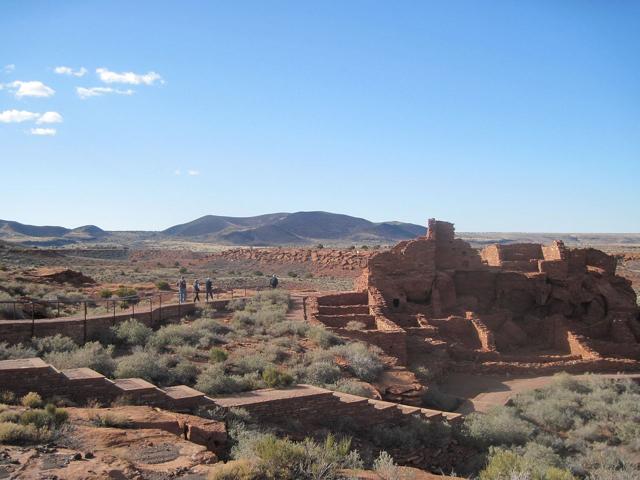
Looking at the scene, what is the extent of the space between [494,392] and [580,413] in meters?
2.03

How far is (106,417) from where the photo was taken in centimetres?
679

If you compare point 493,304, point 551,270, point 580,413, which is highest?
point 551,270

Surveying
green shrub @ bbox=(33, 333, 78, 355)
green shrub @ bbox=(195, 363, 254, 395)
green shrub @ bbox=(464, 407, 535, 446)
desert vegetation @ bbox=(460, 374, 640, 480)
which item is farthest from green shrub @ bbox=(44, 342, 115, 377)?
green shrub @ bbox=(464, 407, 535, 446)

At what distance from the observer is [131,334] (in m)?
13.2

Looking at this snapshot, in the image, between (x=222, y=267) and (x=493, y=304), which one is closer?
(x=493, y=304)

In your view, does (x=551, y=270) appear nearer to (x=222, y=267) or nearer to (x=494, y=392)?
(x=494, y=392)

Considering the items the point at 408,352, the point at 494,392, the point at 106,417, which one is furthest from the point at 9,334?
the point at 494,392

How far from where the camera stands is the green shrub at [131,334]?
43.2 feet

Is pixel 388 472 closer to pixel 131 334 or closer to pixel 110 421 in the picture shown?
pixel 110 421

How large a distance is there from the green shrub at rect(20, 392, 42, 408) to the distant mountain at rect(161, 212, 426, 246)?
353 ft

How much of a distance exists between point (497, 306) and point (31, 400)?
15923 mm

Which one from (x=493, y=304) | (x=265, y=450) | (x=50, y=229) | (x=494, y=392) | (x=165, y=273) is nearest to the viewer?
(x=265, y=450)

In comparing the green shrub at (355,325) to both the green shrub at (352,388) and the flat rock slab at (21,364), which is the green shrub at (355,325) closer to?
the green shrub at (352,388)

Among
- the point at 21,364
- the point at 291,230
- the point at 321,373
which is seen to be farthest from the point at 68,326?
the point at 291,230
